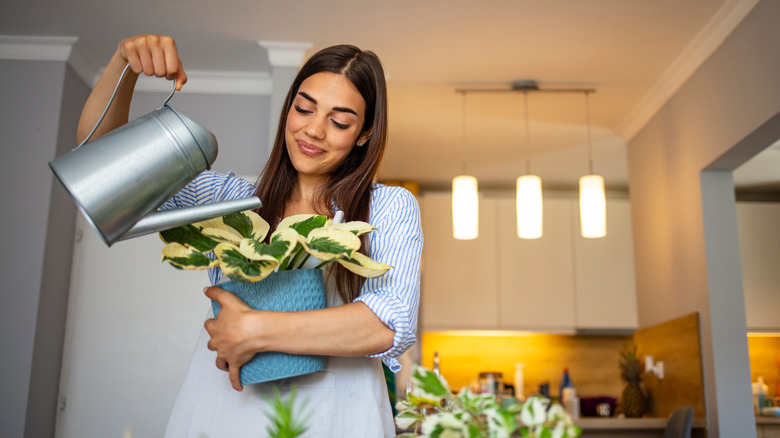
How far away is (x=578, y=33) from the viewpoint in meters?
3.26

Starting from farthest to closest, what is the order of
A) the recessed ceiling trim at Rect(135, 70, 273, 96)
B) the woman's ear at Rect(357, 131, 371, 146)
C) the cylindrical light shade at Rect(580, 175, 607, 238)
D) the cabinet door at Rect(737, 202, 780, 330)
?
the cabinet door at Rect(737, 202, 780, 330) → the recessed ceiling trim at Rect(135, 70, 273, 96) → the cylindrical light shade at Rect(580, 175, 607, 238) → the woman's ear at Rect(357, 131, 371, 146)

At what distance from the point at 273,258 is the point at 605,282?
4996 mm

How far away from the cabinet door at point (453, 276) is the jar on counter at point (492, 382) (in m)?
0.43

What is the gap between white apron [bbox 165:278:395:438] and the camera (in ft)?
2.94

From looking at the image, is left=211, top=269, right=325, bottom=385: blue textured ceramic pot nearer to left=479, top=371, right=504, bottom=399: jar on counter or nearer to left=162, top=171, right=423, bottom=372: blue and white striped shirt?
left=162, top=171, right=423, bottom=372: blue and white striped shirt

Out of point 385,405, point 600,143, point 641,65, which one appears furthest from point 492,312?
point 385,405

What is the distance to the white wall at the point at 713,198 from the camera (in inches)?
110

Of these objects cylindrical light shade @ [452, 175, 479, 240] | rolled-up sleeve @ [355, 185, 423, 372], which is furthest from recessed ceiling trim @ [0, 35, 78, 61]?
rolled-up sleeve @ [355, 185, 423, 372]

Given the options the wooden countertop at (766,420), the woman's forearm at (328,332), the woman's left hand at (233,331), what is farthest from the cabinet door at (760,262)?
the woman's left hand at (233,331)

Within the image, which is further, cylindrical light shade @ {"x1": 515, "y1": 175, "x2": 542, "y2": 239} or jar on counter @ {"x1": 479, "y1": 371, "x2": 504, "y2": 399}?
jar on counter @ {"x1": 479, "y1": 371, "x2": 504, "y2": 399}

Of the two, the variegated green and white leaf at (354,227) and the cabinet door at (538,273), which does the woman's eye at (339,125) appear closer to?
the variegated green and white leaf at (354,227)

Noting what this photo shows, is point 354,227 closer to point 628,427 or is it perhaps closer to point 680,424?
point 680,424

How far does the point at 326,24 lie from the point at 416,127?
4.55ft

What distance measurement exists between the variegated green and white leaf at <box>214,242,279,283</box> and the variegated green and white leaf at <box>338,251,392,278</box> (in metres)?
0.09
